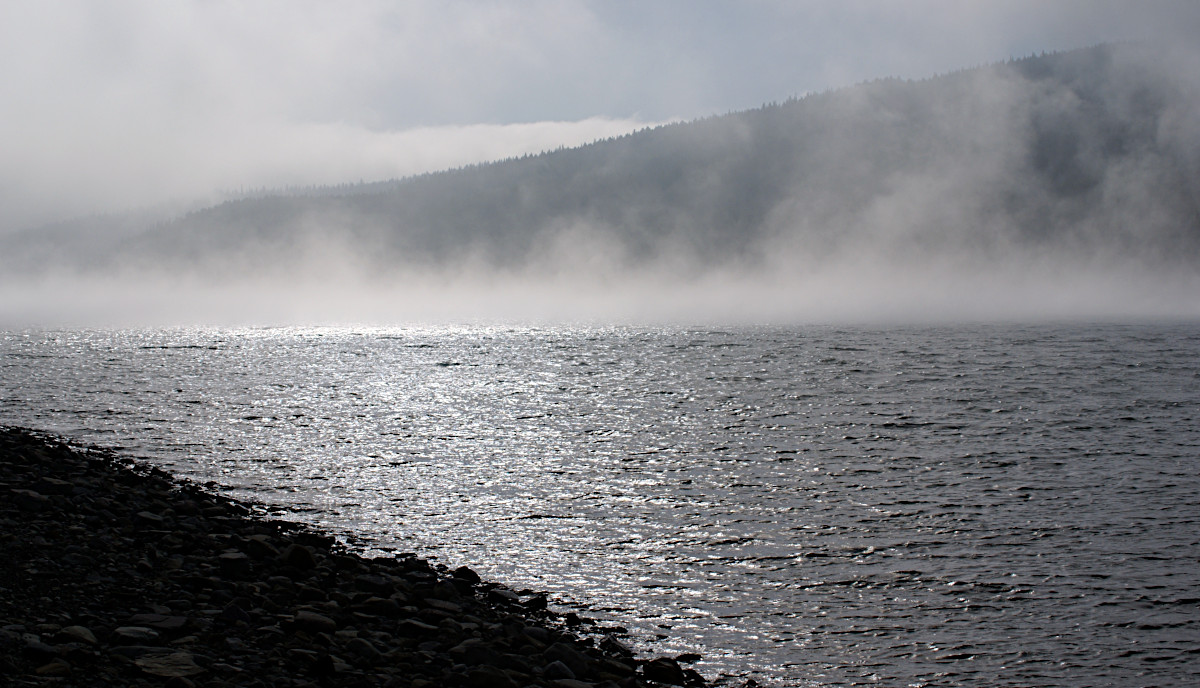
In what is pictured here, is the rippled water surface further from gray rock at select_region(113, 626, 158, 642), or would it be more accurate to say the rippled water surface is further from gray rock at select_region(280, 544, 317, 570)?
gray rock at select_region(113, 626, 158, 642)

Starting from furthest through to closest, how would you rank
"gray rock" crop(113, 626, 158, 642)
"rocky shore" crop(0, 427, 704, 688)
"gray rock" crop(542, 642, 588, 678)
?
1. "gray rock" crop(542, 642, 588, 678)
2. "gray rock" crop(113, 626, 158, 642)
3. "rocky shore" crop(0, 427, 704, 688)

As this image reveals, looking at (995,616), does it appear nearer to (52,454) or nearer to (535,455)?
(535,455)

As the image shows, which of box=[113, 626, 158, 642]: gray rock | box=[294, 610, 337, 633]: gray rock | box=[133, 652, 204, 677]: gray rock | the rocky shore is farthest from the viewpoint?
box=[294, 610, 337, 633]: gray rock

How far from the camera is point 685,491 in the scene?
22891mm

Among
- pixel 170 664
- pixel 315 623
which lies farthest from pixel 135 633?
pixel 315 623

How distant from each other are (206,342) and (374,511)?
90281mm

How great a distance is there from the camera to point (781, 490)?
22859 mm

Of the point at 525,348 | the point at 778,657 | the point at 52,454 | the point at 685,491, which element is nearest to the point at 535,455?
the point at 685,491

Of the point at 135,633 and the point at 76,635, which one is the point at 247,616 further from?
the point at 76,635

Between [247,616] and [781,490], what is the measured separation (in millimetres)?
14935

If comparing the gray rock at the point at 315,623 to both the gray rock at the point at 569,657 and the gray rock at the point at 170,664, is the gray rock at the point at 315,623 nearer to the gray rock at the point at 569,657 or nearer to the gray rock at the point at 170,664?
the gray rock at the point at 170,664

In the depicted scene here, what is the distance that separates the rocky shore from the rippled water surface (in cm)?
158

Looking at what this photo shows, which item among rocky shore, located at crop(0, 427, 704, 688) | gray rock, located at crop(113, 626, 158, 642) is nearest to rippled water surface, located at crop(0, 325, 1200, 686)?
rocky shore, located at crop(0, 427, 704, 688)

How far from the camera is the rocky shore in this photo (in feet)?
30.5
